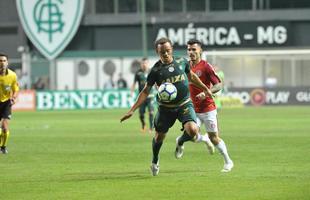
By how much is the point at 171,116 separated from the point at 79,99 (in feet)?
128

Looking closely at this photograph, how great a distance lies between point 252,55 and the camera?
200 ft

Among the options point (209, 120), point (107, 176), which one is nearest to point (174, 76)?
point (209, 120)

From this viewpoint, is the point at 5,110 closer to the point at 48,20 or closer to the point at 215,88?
the point at 215,88

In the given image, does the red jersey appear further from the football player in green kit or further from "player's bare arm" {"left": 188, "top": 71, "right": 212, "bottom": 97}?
the football player in green kit

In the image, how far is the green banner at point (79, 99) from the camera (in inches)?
2157

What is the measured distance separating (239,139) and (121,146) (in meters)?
3.81

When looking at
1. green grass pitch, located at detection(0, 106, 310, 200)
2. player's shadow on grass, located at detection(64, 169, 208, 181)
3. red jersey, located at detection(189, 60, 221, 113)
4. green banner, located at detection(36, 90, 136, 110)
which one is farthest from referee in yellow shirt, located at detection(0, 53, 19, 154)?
green banner, located at detection(36, 90, 136, 110)

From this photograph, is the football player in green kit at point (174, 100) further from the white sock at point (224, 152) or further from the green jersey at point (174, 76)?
the white sock at point (224, 152)

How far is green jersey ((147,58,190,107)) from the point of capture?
16547 mm

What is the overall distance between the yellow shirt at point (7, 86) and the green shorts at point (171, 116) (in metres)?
6.68

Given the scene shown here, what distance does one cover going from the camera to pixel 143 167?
18.7 meters

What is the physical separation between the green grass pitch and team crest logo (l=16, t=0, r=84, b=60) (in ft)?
101

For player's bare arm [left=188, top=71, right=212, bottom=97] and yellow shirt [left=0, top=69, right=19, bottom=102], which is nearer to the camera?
player's bare arm [left=188, top=71, right=212, bottom=97]

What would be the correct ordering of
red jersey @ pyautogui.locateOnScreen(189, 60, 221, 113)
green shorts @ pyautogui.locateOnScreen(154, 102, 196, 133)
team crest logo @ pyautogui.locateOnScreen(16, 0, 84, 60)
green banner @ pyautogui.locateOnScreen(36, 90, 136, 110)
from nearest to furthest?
green shorts @ pyautogui.locateOnScreen(154, 102, 196, 133) → red jersey @ pyautogui.locateOnScreen(189, 60, 221, 113) → green banner @ pyautogui.locateOnScreen(36, 90, 136, 110) → team crest logo @ pyautogui.locateOnScreen(16, 0, 84, 60)
